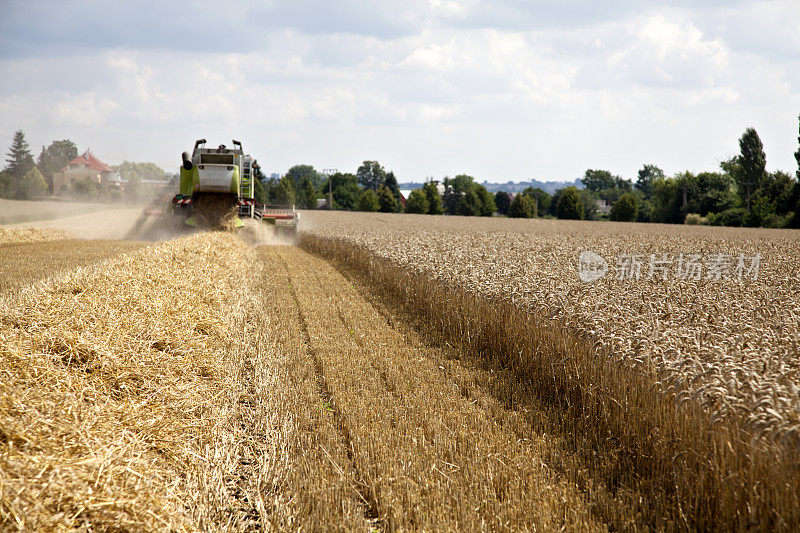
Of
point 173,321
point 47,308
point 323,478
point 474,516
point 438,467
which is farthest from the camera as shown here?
point 173,321

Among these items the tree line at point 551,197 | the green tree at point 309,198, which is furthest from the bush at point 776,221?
the green tree at point 309,198

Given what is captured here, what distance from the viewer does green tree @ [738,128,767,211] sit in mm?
56469

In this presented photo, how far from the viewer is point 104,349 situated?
4.65 metres

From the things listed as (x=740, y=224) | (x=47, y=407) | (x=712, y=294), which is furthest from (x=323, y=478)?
(x=740, y=224)

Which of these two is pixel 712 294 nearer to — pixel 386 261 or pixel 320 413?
pixel 320 413

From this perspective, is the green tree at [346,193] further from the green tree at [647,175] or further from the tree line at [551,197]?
the green tree at [647,175]

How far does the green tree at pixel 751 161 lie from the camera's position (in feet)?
185

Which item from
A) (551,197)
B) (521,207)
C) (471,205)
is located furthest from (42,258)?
(551,197)

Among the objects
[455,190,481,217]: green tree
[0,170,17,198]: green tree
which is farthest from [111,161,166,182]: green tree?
[455,190,481,217]: green tree

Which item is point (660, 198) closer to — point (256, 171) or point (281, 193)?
point (281, 193)

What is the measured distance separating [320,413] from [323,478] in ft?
4.08

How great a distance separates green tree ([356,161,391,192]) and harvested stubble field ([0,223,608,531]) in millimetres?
121176

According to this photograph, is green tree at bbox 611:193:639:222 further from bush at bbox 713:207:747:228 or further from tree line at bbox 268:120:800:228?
bush at bbox 713:207:747:228

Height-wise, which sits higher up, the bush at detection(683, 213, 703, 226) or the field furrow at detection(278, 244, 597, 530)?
the bush at detection(683, 213, 703, 226)
